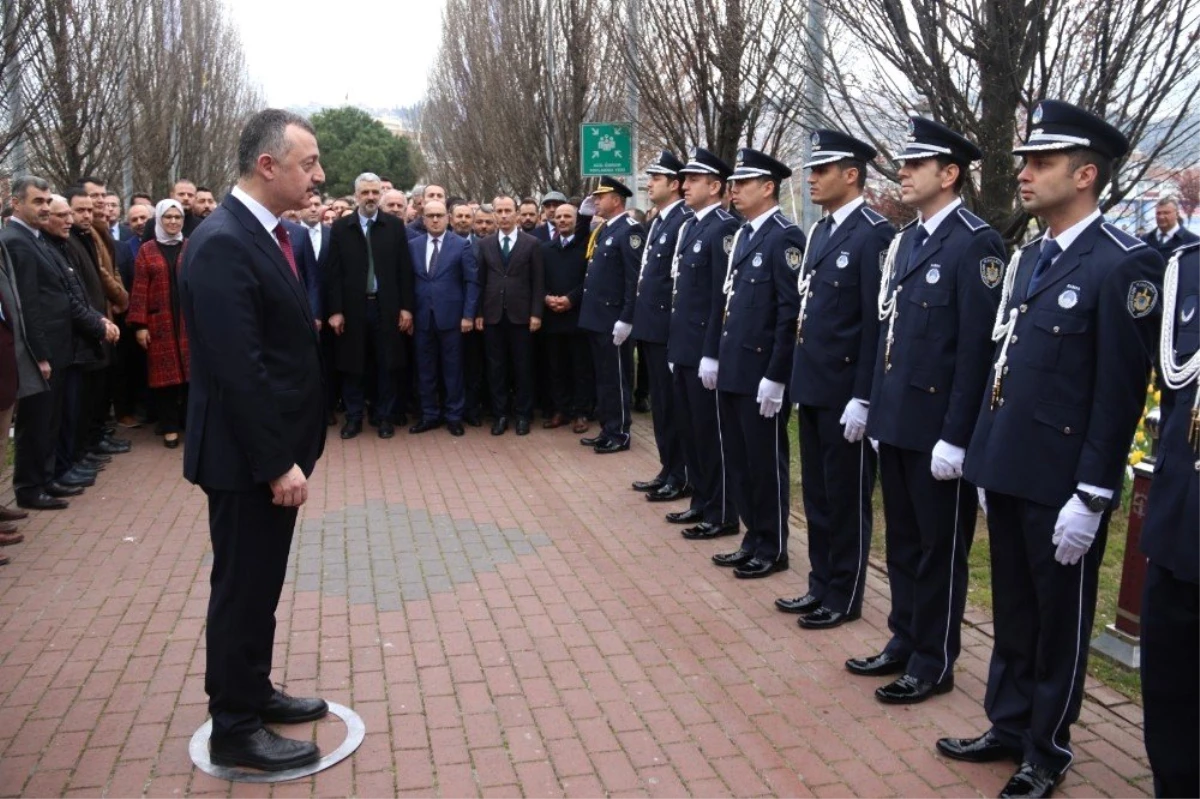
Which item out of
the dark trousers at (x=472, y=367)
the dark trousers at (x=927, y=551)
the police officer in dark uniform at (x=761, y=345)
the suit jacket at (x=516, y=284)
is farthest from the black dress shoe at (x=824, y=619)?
the dark trousers at (x=472, y=367)

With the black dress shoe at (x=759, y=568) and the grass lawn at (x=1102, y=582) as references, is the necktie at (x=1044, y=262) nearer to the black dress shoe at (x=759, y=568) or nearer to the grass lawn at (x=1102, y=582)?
the grass lawn at (x=1102, y=582)

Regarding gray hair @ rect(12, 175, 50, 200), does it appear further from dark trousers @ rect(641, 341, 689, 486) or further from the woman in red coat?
dark trousers @ rect(641, 341, 689, 486)

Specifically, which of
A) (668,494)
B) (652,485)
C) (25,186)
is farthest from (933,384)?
(25,186)

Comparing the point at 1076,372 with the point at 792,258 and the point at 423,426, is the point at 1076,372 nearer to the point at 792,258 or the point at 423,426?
the point at 792,258

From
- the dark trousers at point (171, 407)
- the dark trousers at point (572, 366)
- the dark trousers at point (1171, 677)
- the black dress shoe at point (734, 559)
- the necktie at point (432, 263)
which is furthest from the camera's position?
the dark trousers at point (572, 366)

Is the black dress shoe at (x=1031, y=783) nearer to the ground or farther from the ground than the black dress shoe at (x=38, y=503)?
farther from the ground

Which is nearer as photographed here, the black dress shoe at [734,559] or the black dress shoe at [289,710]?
the black dress shoe at [289,710]

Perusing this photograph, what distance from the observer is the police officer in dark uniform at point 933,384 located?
164 inches

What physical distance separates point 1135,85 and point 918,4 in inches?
52.9

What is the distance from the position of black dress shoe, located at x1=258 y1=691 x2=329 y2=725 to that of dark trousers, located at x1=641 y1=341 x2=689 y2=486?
4.03 meters

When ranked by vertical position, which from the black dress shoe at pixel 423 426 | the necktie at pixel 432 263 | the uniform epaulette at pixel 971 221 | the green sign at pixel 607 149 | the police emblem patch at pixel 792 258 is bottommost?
the black dress shoe at pixel 423 426

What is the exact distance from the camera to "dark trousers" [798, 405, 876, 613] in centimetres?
529

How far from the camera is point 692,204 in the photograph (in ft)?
23.1

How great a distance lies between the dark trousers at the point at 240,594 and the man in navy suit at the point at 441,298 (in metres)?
6.36
